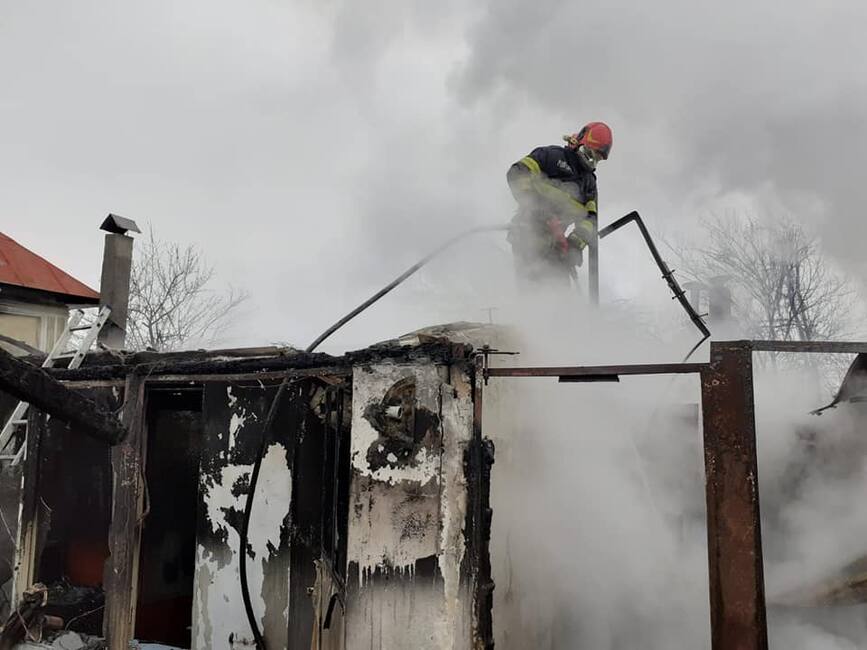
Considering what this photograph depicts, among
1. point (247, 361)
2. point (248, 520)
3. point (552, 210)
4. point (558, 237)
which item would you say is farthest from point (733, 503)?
point (552, 210)

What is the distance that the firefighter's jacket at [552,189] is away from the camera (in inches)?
291

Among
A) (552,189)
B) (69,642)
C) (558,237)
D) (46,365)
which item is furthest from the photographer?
(552,189)

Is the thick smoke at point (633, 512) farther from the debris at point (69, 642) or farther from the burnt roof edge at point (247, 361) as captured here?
the debris at point (69, 642)

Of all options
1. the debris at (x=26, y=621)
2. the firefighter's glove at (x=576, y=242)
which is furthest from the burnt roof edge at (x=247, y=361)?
the firefighter's glove at (x=576, y=242)

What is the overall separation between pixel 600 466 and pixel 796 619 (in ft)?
5.68

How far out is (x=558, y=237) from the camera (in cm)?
718

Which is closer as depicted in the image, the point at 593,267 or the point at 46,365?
the point at 46,365

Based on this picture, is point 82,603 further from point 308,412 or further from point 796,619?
point 796,619

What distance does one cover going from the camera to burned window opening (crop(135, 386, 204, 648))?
5.75m

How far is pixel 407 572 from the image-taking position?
3.92 metres

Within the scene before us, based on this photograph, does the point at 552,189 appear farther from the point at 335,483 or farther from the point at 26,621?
the point at 26,621

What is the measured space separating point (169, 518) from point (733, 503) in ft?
15.7

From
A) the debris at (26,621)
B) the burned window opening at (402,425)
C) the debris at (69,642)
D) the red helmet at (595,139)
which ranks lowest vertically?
the debris at (69,642)

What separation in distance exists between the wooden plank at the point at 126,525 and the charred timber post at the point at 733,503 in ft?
13.8
